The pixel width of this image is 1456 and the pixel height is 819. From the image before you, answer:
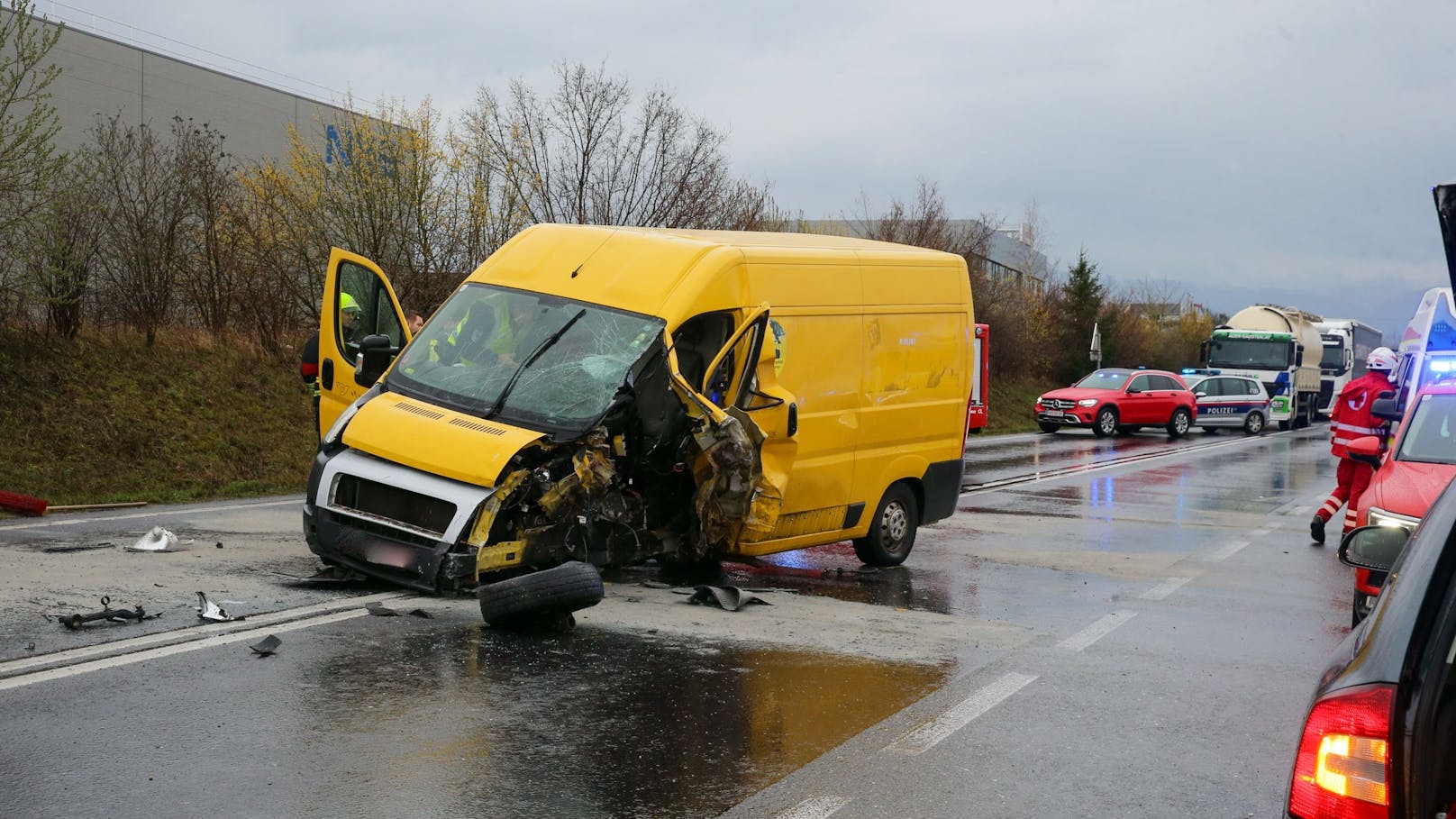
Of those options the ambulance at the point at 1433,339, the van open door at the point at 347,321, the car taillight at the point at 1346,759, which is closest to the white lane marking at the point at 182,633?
the van open door at the point at 347,321

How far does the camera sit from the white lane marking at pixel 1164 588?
9891 mm

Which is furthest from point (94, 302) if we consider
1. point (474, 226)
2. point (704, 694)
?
point (704, 694)

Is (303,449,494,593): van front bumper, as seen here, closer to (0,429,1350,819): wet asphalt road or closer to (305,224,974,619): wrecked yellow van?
(305,224,974,619): wrecked yellow van

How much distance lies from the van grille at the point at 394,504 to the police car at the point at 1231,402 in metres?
31.4

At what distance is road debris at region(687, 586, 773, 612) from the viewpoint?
341 inches

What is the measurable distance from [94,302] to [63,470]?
194 inches

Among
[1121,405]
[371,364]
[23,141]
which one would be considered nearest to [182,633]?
[371,364]

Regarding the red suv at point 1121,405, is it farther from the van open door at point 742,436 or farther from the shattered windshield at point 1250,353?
the van open door at point 742,436

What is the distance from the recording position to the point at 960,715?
6.25 m

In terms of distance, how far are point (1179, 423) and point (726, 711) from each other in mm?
30181

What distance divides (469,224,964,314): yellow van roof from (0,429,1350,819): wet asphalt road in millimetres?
1973

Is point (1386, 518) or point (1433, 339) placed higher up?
point (1433, 339)

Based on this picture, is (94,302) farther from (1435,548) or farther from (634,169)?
(1435,548)

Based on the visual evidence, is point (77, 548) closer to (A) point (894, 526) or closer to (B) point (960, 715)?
(A) point (894, 526)
